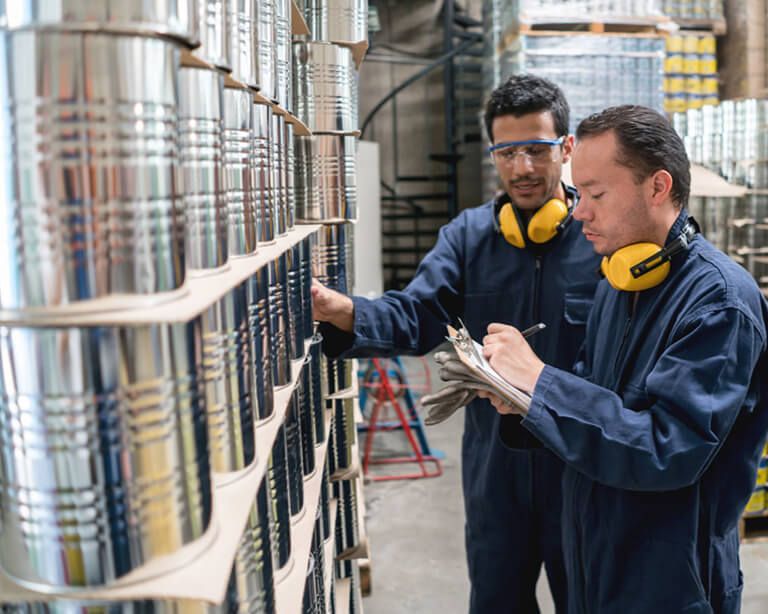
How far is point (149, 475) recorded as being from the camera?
0.80 meters

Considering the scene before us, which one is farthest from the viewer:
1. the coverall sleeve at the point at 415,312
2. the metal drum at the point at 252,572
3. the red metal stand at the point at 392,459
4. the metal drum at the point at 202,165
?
the red metal stand at the point at 392,459

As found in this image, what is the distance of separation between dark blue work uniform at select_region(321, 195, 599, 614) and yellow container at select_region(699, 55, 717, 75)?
6.27m

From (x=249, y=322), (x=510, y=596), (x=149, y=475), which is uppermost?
(x=249, y=322)

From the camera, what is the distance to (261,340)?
1299mm

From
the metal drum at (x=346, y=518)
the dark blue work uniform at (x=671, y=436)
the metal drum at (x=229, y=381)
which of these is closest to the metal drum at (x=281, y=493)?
the metal drum at (x=229, y=381)

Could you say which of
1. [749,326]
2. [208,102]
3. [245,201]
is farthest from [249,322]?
[749,326]

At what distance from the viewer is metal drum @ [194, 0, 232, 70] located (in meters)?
1.04

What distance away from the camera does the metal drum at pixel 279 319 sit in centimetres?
145

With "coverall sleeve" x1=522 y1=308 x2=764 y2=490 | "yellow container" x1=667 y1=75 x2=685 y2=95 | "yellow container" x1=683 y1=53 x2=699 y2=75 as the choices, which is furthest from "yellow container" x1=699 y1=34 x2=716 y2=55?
"coverall sleeve" x1=522 y1=308 x2=764 y2=490

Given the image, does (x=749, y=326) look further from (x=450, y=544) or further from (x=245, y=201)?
(x=450, y=544)

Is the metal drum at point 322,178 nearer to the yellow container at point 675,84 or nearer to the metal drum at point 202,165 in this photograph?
the metal drum at point 202,165

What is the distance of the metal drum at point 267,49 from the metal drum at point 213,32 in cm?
27

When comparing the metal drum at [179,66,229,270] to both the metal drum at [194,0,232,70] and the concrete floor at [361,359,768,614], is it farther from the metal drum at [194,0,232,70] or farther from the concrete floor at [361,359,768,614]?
the concrete floor at [361,359,768,614]

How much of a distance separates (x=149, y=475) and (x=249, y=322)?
42cm
